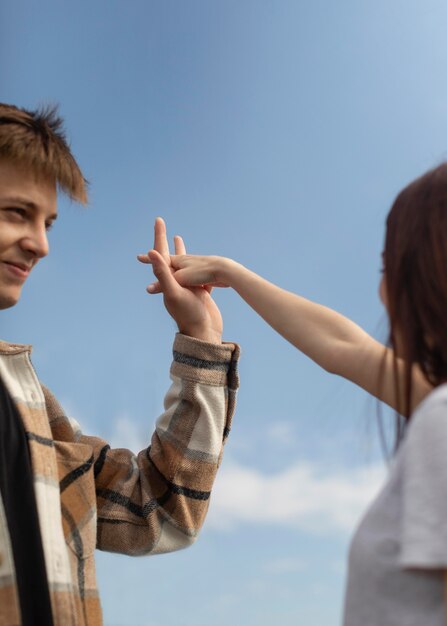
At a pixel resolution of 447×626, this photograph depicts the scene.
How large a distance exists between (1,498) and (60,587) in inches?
7.7

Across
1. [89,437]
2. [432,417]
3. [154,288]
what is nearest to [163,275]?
[154,288]

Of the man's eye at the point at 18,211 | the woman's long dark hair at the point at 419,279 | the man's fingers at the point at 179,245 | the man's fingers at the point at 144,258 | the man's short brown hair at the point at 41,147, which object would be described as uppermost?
the man's short brown hair at the point at 41,147

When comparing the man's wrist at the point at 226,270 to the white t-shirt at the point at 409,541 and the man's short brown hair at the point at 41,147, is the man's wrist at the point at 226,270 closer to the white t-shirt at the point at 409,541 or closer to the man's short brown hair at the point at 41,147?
the man's short brown hair at the point at 41,147

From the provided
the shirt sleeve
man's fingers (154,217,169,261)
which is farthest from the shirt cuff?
man's fingers (154,217,169,261)

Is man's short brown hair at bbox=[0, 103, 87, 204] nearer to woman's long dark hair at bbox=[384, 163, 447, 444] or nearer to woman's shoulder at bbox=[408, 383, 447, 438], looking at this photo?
woman's long dark hair at bbox=[384, 163, 447, 444]

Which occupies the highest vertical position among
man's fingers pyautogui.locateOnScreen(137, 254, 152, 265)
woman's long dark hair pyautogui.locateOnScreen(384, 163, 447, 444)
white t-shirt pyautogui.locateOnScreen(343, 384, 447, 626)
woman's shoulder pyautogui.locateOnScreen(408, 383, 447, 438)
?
man's fingers pyautogui.locateOnScreen(137, 254, 152, 265)

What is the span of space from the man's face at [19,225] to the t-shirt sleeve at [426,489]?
1.06 meters

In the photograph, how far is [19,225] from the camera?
164 centimetres

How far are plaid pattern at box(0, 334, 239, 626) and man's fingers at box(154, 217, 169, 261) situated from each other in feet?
0.69

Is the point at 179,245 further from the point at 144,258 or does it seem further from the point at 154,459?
the point at 154,459

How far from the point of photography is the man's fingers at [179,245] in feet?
6.01

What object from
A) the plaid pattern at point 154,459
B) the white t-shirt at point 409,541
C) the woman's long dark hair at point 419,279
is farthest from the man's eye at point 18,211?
the white t-shirt at point 409,541

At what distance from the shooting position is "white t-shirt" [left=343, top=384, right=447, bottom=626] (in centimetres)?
73

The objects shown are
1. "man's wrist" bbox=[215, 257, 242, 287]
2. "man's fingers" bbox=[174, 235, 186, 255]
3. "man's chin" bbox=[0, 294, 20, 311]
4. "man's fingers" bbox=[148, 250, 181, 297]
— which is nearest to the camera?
"man's wrist" bbox=[215, 257, 242, 287]
